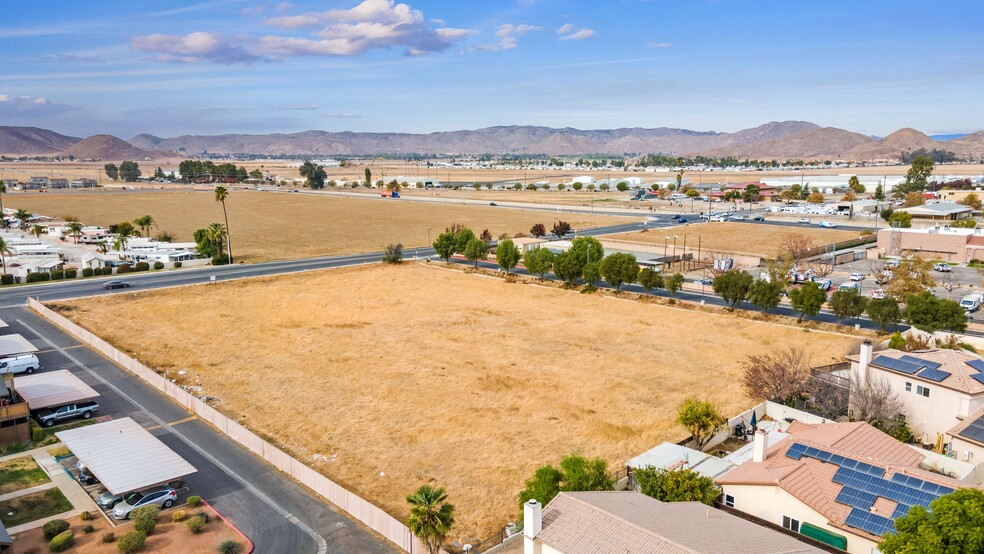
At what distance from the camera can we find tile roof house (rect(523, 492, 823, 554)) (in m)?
18.1

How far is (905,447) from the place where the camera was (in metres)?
26.7

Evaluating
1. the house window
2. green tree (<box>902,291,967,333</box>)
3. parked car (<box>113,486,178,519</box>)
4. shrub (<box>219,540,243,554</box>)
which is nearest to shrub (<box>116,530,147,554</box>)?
parked car (<box>113,486,178,519</box>)

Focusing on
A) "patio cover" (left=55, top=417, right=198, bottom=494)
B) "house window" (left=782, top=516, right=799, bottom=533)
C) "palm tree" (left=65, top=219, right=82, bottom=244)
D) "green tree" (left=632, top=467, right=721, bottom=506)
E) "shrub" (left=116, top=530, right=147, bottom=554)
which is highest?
"palm tree" (left=65, top=219, right=82, bottom=244)

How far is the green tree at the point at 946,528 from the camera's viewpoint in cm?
1725

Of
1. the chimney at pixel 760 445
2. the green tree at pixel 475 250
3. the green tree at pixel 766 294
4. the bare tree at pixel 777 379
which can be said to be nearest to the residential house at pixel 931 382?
the bare tree at pixel 777 379

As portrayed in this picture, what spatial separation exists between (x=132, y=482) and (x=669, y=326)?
139 ft

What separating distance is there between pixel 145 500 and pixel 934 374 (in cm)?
3627

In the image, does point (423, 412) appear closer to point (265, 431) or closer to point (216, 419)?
point (265, 431)

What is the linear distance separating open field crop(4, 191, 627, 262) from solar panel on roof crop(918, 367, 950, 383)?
7764 centimetres

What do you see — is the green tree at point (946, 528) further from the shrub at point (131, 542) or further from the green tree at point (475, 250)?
the green tree at point (475, 250)

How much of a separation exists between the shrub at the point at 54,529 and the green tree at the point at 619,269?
52745mm

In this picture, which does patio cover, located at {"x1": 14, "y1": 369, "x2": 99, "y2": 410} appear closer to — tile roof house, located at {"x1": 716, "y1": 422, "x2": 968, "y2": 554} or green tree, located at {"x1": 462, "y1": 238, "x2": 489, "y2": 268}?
tile roof house, located at {"x1": 716, "y1": 422, "x2": 968, "y2": 554}

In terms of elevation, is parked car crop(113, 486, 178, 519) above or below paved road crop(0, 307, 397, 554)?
above

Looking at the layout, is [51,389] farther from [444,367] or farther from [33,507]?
[444,367]
